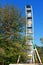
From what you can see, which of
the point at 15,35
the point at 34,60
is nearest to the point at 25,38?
the point at 15,35

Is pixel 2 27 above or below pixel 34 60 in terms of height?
above

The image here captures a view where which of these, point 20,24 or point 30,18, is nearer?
point 20,24

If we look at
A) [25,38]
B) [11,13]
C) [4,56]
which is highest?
[11,13]

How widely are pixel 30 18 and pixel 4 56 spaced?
31.2ft

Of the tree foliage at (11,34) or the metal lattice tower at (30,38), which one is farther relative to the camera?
the metal lattice tower at (30,38)

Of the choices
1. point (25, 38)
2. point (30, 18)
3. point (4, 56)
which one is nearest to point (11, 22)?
point (25, 38)

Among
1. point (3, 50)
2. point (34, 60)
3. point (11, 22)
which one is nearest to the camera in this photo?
point (3, 50)

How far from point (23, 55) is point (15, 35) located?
9.58 feet

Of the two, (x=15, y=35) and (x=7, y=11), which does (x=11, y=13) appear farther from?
(x=15, y=35)

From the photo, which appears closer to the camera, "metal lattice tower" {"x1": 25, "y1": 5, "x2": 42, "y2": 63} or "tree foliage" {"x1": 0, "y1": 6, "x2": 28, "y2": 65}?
"tree foliage" {"x1": 0, "y1": 6, "x2": 28, "y2": 65}

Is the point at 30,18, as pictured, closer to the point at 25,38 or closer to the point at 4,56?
the point at 25,38

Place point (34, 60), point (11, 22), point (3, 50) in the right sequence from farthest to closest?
1. point (34, 60)
2. point (11, 22)
3. point (3, 50)

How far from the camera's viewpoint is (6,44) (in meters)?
23.0

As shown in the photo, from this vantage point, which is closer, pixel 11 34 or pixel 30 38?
pixel 11 34
